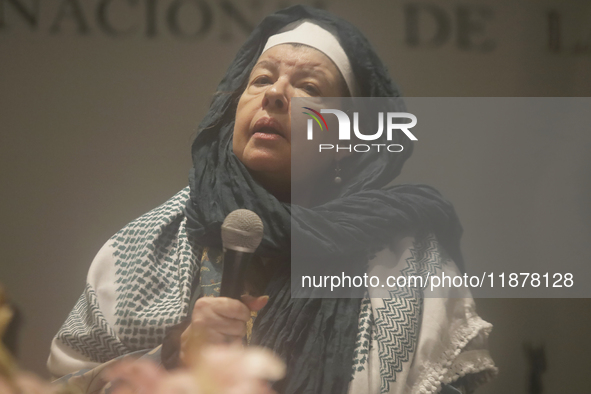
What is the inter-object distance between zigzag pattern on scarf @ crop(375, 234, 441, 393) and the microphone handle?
0.23 m

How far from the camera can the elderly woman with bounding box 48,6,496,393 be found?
75 cm

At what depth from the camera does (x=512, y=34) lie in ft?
3.13

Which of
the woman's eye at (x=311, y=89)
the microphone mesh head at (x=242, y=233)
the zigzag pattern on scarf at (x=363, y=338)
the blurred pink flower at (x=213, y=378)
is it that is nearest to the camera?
the blurred pink flower at (x=213, y=378)

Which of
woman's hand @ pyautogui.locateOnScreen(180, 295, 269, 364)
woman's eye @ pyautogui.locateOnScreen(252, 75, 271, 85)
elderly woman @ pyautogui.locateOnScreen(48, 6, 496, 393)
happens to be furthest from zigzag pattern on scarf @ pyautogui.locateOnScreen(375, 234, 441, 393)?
woman's eye @ pyautogui.locateOnScreen(252, 75, 271, 85)

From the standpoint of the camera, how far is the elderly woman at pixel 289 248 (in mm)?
750

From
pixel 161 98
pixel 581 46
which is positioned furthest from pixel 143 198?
pixel 581 46

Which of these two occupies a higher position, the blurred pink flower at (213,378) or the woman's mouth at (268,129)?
the woman's mouth at (268,129)

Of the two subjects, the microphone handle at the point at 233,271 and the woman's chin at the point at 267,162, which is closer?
the microphone handle at the point at 233,271

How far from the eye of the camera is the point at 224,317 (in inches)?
25.8

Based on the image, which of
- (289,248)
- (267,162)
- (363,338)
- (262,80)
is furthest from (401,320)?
(262,80)

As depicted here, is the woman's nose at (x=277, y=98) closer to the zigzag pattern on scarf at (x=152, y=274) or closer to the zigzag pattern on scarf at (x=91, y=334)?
the zigzag pattern on scarf at (x=152, y=274)

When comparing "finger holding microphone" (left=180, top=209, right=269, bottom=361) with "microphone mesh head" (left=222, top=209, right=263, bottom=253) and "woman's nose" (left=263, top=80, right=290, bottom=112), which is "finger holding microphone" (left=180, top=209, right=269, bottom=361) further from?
"woman's nose" (left=263, top=80, right=290, bottom=112)

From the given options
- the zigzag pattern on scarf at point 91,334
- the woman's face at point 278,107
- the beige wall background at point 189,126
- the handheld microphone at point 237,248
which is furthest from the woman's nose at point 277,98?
the zigzag pattern on scarf at point 91,334

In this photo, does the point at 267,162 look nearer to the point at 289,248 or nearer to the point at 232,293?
the point at 289,248
